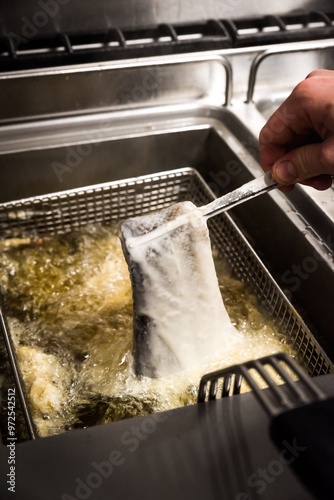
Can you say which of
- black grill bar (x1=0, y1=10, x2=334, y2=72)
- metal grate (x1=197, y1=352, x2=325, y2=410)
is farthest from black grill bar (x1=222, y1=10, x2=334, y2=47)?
metal grate (x1=197, y1=352, x2=325, y2=410)

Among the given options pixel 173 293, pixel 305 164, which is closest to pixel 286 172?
pixel 305 164

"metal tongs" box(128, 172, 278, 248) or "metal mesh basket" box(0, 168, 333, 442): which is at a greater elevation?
"metal mesh basket" box(0, 168, 333, 442)

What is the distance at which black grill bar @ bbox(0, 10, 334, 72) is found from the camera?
4.35 ft

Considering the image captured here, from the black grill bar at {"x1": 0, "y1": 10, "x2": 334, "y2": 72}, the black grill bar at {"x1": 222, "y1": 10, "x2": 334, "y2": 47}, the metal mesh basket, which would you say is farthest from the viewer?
the black grill bar at {"x1": 222, "y1": 10, "x2": 334, "y2": 47}

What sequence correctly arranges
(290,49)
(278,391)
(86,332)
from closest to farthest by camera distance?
(278,391) → (86,332) → (290,49)

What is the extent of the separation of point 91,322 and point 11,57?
29.2 inches

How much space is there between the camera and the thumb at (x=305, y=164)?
83cm

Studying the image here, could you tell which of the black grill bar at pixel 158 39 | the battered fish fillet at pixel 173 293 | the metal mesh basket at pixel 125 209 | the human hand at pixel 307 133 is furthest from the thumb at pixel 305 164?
the black grill bar at pixel 158 39

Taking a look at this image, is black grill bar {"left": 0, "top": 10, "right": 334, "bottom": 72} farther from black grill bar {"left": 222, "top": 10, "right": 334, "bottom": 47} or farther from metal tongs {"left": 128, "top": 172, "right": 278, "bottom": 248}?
metal tongs {"left": 128, "top": 172, "right": 278, "bottom": 248}

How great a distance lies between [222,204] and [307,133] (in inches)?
9.6

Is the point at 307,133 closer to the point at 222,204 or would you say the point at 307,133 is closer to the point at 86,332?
the point at 222,204

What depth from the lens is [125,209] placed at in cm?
139

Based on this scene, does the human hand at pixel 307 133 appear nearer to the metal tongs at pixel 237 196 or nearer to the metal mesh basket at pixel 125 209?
the metal tongs at pixel 237 196

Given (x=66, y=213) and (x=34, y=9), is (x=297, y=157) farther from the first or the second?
(x=34, y=9)
